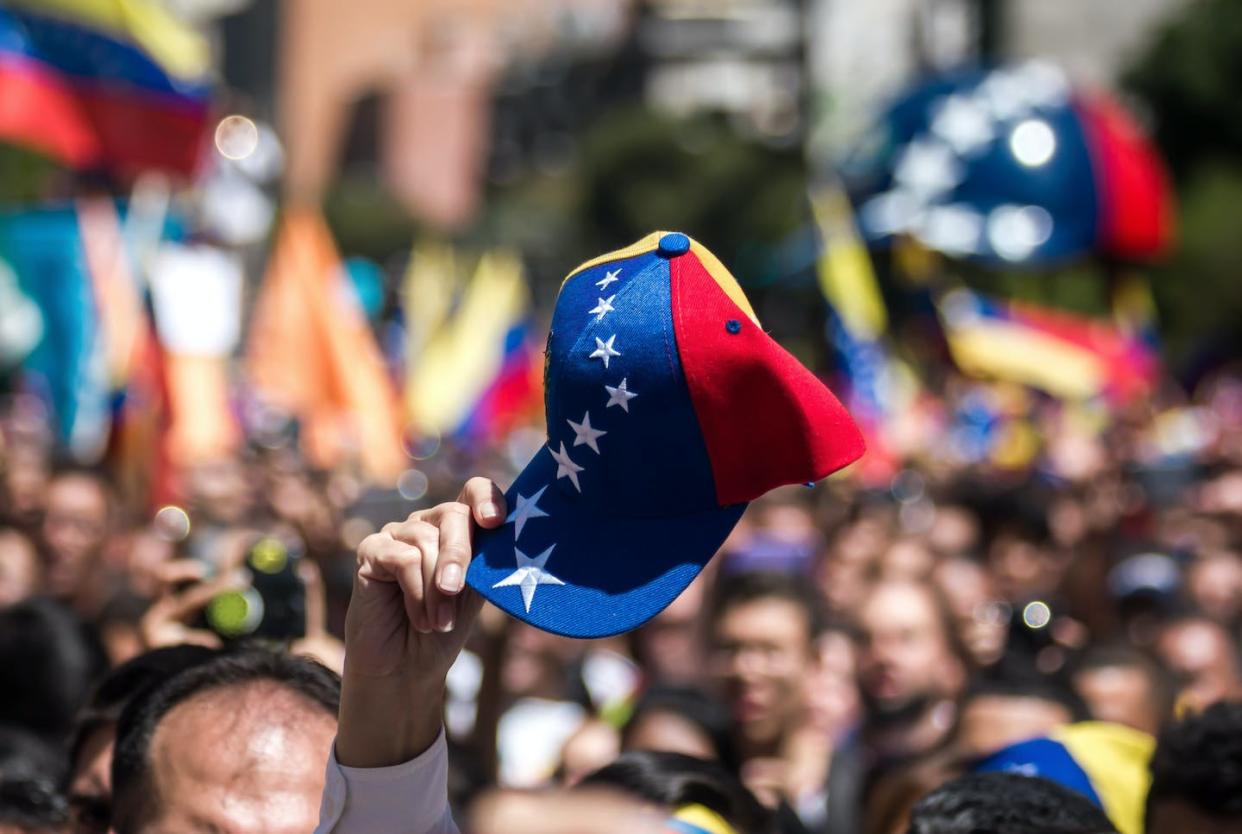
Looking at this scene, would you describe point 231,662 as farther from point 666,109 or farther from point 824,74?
point 666,109

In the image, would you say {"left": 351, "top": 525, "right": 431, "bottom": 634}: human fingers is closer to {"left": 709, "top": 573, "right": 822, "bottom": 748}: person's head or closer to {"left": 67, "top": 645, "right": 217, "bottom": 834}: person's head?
{"left": 67, "top": 645, "right": 217, "bottom": 834}: person's head

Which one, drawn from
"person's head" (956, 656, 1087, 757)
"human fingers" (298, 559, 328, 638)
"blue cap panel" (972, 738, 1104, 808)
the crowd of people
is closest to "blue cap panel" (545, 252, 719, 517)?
the crowd of people

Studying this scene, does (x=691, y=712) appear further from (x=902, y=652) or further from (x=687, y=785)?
(x=687, y=785)

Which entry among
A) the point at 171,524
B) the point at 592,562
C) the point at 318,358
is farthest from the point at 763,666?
the point at 318,358

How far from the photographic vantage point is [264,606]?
10.1 feet

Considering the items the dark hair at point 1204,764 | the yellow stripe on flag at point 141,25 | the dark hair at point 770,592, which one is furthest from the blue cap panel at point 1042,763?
the yellow stripe on flag at point 141,25

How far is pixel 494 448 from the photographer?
1352 cm

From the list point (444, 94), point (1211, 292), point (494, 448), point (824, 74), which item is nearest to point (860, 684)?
point (494, 448)

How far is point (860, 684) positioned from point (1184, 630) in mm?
925

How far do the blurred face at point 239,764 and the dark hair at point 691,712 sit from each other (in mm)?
1858

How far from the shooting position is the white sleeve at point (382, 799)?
1908 millimetres

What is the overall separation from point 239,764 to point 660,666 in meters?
2.98

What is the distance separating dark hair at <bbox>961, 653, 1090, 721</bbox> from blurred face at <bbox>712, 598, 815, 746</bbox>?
48 centimetres

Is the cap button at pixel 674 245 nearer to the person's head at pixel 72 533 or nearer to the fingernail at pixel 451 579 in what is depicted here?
the fingernail at pixel 451 579
